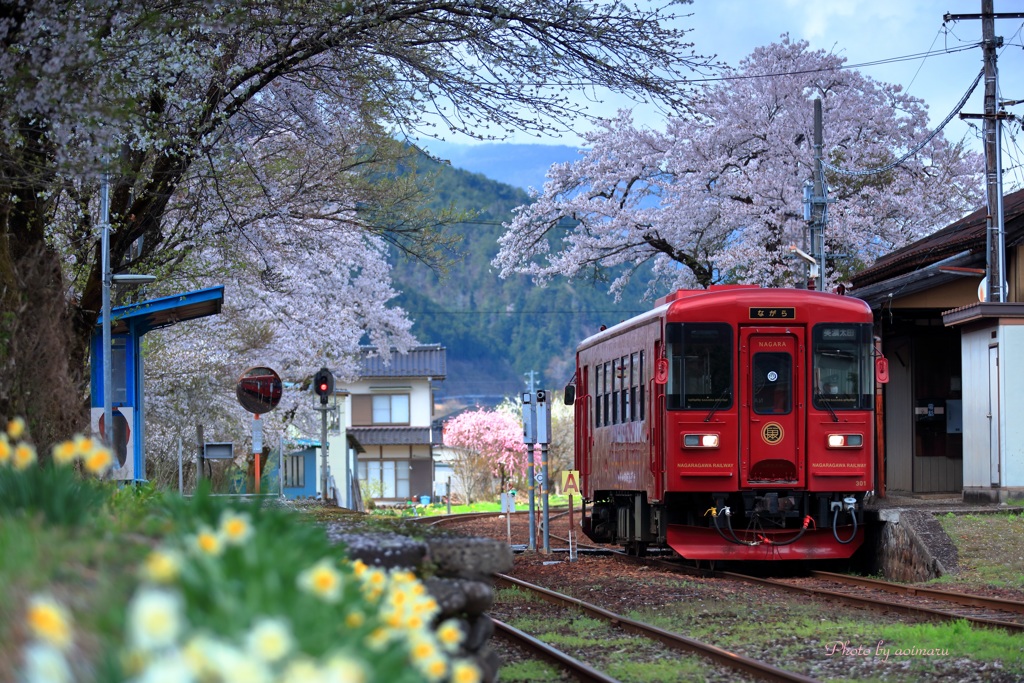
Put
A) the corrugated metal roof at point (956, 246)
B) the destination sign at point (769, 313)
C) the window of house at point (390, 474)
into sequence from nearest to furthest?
the destination sign at point (769, 313) < the corrugated metal roof at point (956, 246) < the window of house at point (390, 474)

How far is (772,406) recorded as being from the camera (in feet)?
47.0

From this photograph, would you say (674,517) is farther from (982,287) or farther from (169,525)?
(169,525)

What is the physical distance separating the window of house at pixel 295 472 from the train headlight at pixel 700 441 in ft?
95.3

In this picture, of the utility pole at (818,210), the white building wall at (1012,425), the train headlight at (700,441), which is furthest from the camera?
the utility pole at (818,210)

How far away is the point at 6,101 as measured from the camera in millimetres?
9875

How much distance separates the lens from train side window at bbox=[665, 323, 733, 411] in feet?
46.5

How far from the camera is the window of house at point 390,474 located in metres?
58.2

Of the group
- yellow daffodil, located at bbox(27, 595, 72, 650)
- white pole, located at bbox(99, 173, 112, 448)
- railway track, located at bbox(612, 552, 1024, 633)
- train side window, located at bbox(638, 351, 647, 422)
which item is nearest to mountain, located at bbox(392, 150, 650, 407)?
white pole, located at bbox(99, 173, 112, 448)

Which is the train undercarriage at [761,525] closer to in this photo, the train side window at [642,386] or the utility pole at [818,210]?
the train side window at [642,386]

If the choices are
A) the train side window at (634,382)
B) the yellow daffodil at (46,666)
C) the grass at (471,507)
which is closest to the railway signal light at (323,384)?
the train side window at (634,382)

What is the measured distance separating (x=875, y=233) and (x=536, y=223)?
823 cm

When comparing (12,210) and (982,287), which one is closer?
(12,210)

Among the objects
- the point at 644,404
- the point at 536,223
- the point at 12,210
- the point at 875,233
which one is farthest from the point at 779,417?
the point at 536,223

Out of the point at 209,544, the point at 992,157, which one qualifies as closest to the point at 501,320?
the point at 992,157
